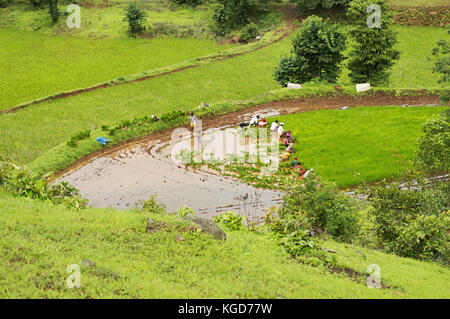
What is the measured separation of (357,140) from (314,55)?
956cm

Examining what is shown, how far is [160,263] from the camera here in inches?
437

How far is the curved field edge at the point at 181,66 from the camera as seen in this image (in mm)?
31987

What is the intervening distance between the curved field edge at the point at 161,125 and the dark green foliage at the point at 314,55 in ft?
5.52

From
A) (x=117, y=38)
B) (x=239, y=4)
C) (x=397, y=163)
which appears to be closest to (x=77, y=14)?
(x=117, y=38)

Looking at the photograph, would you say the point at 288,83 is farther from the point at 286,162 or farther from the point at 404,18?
the point at 404,18

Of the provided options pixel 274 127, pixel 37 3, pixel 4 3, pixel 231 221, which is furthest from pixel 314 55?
pixel 4 3

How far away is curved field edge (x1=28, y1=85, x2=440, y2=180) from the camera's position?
22.5 m

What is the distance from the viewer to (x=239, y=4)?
49.7 m

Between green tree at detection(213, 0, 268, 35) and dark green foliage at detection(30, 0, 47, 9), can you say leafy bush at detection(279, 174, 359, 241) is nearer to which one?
green tree at detection(213, 0, 268, 35)

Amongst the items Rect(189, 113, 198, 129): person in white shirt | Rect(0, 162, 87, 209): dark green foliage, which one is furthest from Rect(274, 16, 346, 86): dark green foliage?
Rect(0, 162, 87, 209): dark green foliage

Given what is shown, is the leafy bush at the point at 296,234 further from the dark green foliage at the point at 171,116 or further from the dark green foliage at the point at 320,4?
the dark green foliage at the point at 320,4

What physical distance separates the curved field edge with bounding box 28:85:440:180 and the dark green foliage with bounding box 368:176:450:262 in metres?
14.0

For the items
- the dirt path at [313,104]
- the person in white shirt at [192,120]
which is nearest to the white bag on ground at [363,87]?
the dirt path at [313,104]

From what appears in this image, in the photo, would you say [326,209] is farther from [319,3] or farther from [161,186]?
[319,3]
